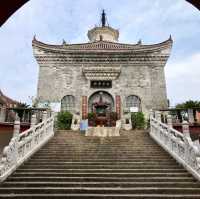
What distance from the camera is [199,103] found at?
14508 millimetres

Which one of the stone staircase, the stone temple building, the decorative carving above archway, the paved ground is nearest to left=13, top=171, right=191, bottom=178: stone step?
the stone staircase

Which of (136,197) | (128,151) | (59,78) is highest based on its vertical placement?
(59,78)

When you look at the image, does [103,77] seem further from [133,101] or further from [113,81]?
[133,101]

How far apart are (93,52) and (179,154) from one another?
13680 millimetres

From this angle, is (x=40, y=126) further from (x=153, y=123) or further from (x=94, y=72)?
(x=94, y=72)

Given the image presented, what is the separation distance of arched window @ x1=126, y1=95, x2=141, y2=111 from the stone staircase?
29.1ft

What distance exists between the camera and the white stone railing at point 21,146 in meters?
6.39

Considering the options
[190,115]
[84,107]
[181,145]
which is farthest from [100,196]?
[84,107]

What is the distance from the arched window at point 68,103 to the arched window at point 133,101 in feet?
14.2

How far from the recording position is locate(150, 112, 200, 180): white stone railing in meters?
6.43

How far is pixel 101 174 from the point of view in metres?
6.59

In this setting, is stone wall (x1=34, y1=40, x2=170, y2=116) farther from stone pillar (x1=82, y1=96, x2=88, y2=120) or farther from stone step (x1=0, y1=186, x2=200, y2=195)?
stone step (x1=0, y1=186, x2=200, y2=195)

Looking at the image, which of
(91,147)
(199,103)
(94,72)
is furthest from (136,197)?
(94,72)

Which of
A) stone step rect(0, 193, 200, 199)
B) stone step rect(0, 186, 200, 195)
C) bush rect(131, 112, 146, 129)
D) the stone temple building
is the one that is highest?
the stone temple building
